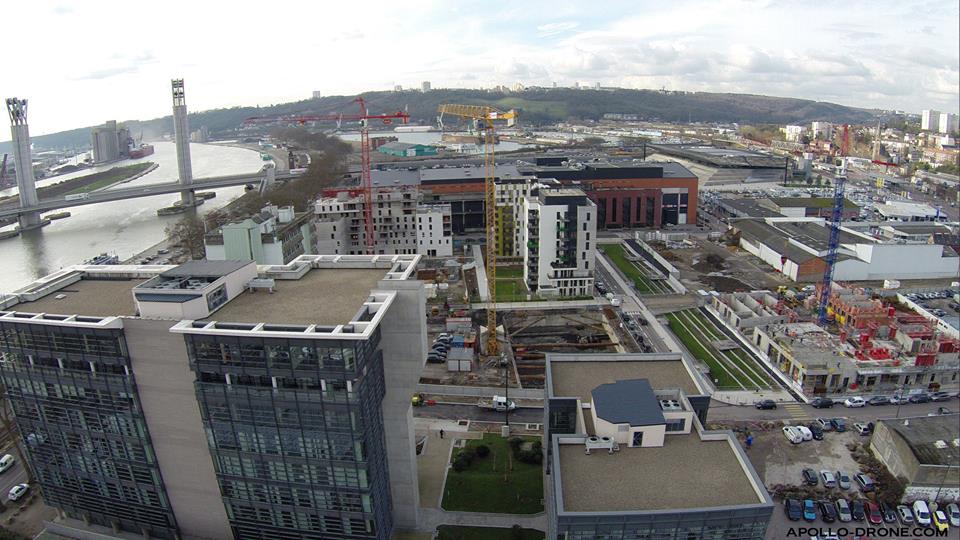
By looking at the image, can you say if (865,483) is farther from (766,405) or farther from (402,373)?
(402,373)

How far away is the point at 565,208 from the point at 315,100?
18729 cm

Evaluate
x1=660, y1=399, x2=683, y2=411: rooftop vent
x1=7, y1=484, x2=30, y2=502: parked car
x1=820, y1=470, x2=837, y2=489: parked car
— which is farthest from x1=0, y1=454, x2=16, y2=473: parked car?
x1=820, y1=470, x2=837, y2=489: parked car

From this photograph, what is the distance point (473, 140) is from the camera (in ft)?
407

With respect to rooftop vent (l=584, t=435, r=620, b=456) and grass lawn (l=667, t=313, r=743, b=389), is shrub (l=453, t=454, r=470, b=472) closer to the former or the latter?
rooftop vent (l=584, t=435, r=620, b=456)

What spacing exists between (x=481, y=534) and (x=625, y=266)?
27207 mm

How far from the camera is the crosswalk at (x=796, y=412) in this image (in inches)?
824

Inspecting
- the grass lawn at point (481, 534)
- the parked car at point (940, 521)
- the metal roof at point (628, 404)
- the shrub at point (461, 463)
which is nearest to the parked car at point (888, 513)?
the parked car at point (940, 521)

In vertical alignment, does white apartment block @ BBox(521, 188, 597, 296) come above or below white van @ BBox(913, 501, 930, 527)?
above

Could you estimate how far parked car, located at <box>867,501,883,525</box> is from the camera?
1584 centimetres

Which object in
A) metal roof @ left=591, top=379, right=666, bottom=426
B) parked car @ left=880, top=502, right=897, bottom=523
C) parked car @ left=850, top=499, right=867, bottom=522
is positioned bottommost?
parked car @ left=880, top=502, right=897, bottom=523

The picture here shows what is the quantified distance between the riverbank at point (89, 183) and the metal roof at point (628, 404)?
72.7 m

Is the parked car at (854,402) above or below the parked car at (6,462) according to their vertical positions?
below

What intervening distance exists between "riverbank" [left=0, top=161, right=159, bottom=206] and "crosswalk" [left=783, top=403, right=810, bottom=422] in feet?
247

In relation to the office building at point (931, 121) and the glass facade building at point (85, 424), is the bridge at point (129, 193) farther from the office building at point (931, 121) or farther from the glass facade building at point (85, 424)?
the office building at point (931, 121)
